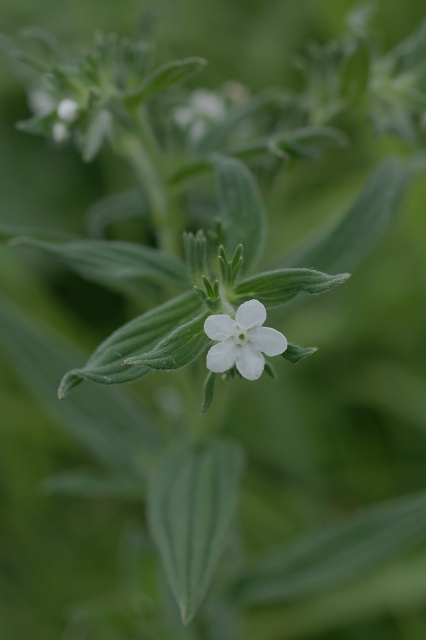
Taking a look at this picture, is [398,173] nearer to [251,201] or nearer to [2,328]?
[251,201]

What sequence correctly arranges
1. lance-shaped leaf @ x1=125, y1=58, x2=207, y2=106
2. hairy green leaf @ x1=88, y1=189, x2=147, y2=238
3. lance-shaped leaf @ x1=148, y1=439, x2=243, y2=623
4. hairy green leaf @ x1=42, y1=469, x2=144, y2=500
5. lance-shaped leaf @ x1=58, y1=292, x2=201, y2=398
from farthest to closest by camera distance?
hairy green leaf @ x1=88, y1=189, x2=147, y2=238 → hairy green leaf @ x1=42, y1=469, x2=144, y2=500 → lance-shaped leaf @ x1=125, y1=58, x2=207, y2=106 → lance-shaped leaf @ x1=148, y1=439, x2=243, y2=623 → lance-shaped leaf @ x1=58, y1=292, x2=201, y2=398

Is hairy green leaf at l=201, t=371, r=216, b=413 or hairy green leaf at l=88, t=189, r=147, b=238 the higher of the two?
hairy green leaf at l=88, t=189, r=147, b=238

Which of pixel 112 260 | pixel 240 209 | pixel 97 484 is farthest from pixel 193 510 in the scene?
pixel 240 209

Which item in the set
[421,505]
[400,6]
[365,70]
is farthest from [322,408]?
[400,6]

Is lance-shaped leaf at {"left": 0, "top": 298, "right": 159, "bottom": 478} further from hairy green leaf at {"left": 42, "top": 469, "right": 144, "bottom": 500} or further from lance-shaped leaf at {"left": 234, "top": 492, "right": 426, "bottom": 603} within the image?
lance-shaped leaf at {"left": 234, "top": 492, "right": 426, "bottom": 603}

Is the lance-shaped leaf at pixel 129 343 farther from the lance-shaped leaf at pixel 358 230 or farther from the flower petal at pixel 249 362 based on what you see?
the lance-shaped leaf at pixel 358 230

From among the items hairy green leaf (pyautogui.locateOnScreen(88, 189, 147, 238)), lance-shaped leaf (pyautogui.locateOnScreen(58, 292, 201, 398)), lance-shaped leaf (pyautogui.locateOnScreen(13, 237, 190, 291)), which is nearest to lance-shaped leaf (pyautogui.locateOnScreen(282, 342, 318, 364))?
lance-shaped leaf (pyautogui.locateOnScreen(58, 292, 201, 398))
